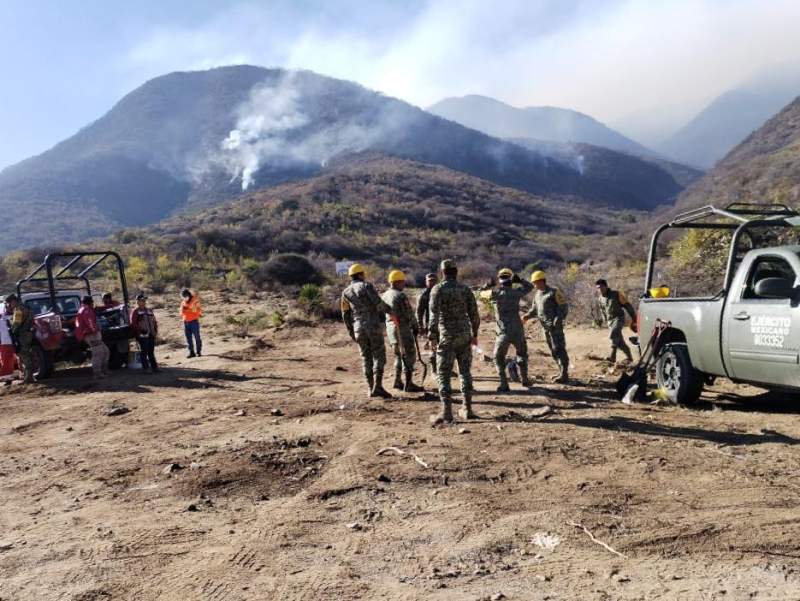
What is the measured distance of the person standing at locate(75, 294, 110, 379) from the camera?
1095 cm

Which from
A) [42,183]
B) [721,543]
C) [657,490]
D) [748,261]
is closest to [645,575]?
[721,543]

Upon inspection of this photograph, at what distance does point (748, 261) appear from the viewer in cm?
667

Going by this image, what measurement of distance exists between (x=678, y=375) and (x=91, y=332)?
933 centimetres

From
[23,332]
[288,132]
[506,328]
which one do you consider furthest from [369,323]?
[288,132]

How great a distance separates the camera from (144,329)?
38.5 ft

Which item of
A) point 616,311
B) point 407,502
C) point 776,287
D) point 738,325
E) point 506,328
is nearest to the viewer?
point 407,502

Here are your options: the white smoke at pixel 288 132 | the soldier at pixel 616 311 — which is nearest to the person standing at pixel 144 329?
the soldier at pixel 616 311

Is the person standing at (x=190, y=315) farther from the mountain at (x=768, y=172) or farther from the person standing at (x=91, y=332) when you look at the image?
the mountain at (x=768, y=172)

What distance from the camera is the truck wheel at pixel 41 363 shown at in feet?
38.2

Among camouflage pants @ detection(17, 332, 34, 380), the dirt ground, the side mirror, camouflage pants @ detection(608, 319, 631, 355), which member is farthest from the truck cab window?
camouflage pants @ detection(17, 332, 34, 380)

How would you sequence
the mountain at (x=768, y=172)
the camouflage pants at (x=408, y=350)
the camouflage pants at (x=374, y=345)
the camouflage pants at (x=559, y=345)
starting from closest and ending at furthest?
the camouflage pants at (x=374, y=345) < the camouflage pants at (x=408, y=350) < the camouflage pants at (x=559, y=345) < the mountain at (x=768, y=172)

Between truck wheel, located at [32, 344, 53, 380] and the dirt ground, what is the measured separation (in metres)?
3.78

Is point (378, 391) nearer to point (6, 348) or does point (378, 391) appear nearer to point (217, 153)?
point (6, 348)

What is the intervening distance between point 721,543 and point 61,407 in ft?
28.9
